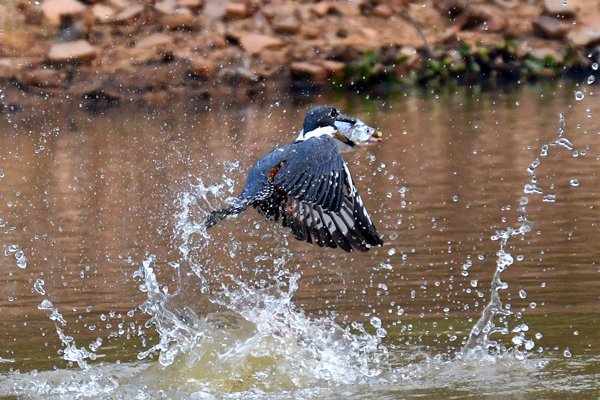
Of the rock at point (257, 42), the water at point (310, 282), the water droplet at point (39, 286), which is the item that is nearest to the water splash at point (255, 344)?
the water at point (310, 282)

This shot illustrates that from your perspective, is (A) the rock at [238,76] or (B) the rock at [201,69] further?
(B) the rock at [201,69]

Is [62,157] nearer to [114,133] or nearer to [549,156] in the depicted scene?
[114,133]

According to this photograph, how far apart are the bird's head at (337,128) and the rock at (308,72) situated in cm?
1339

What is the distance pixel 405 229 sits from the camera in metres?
9.31

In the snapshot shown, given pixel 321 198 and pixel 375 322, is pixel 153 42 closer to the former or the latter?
pixel 375 322

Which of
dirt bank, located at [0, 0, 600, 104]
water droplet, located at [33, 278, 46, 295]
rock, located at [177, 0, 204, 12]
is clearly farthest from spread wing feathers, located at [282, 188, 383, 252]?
rock, located at [177, 0, 204, 12]

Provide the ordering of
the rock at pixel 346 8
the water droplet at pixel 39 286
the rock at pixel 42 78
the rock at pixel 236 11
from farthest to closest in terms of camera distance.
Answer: the rock at pixel 346 8 < the rock at pixel 236 11 < the rock at pixel 42 78 < the water droplet at pixel 39 286

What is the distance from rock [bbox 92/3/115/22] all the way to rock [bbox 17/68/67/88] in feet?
4.25

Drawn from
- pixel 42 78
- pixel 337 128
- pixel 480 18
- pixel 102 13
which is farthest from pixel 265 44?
pixel 337 128

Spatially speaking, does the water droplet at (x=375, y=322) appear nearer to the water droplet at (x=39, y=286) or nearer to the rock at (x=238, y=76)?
the water droplet at (x=39, y=286)

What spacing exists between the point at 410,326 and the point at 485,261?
134 centimetres

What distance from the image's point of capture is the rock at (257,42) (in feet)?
67.1

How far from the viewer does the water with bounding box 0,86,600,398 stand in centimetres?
650

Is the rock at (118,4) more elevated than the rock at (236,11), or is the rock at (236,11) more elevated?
the rock at (118,4)
